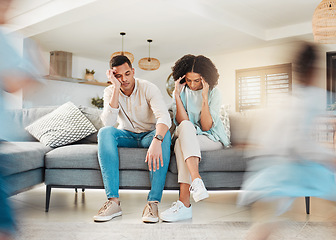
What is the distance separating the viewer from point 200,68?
2.31 metres

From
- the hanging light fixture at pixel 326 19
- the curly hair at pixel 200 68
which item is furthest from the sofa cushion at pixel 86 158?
the hanging light fixture at pixel 326 19

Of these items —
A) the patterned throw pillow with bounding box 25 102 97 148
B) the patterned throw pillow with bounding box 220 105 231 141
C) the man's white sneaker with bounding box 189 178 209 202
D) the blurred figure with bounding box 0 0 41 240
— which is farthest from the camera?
the patterned throw pillow with bounding box 220 105 231 141

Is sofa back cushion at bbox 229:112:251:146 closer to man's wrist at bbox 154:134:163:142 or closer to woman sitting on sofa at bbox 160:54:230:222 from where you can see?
woman sitting on sofa at bbox 160:54:230:222

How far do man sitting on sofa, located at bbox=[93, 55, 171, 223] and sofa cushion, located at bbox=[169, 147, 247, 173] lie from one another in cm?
19

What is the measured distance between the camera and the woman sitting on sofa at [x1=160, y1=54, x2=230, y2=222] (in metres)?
1.91

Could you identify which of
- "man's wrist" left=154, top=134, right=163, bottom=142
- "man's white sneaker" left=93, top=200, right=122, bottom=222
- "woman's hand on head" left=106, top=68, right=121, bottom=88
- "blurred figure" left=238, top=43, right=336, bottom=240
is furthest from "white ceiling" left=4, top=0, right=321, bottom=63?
"blurred figure" left=238, top=43, right=336, bottom=240

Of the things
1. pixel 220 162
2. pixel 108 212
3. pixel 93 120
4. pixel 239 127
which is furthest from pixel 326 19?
pixel 108 212

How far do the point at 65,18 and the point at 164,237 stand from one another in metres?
3.89

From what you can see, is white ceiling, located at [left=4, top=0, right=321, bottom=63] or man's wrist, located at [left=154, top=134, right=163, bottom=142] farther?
white ceiling, located at [left=4, top=0, right=321, bottom=63]

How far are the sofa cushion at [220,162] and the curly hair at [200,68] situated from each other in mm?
536

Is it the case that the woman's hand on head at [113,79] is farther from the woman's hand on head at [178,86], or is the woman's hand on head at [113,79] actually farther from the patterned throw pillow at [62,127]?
the patterned throw pillow at [62,127]

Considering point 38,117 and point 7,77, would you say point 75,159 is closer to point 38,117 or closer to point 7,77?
point 38,117

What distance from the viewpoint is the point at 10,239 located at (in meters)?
0.36

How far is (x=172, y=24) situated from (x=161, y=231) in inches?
179
